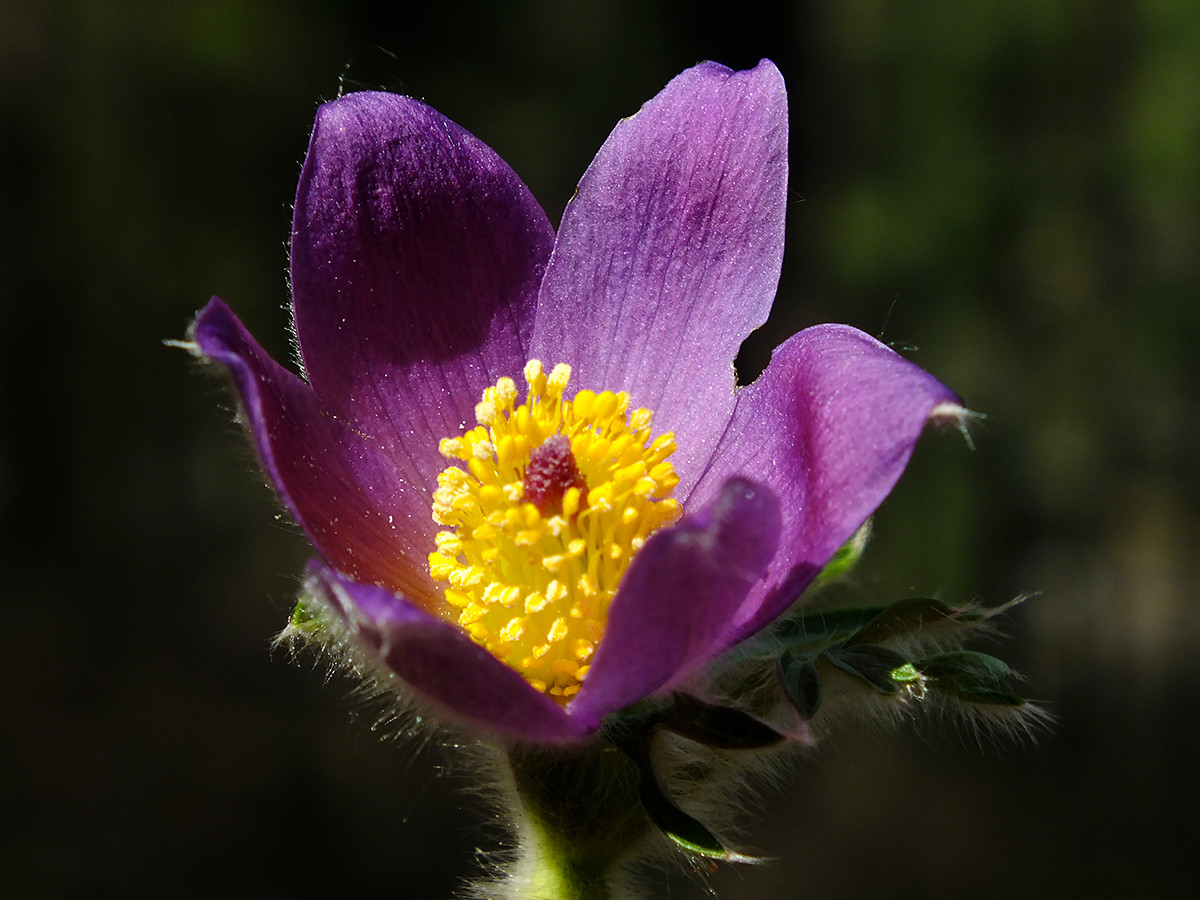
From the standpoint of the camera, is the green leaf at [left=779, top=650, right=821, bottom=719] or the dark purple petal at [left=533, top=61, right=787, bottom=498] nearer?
the green leaf at [left=779, top=650, right=821, bottom=719]

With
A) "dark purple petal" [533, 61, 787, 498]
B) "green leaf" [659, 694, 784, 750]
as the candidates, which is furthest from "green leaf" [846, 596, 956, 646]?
"dark purple petal" [533, 61, 787, 498]

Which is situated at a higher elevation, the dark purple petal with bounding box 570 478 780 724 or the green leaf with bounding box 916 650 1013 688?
the dark purple petal with bounding box 570 478 780 724

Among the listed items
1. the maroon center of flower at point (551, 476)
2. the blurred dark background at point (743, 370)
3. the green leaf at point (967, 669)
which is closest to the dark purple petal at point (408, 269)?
the maroon center of flower at point (551, 476)

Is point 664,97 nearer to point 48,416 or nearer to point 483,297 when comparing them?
point 483,297

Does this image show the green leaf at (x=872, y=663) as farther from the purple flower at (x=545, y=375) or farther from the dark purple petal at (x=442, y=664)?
the dark purple petal at (x=442, y=664)

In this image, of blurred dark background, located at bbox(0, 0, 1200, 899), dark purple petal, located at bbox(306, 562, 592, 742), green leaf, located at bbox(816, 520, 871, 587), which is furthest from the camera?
blurred dark background, located at bbox(0, 0, 1200, 899)

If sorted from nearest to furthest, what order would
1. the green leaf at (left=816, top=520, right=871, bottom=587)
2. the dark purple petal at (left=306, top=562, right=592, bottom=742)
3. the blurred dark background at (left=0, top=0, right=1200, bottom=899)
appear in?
1. the dark purple petal at (left=306, top=562, right=592, bottom=742)
2. the green leaf at (left=816, top=520, right=871, bottom=587)
3. the blurred dark background at (left=0, top=0, right=1200, bottom=899)

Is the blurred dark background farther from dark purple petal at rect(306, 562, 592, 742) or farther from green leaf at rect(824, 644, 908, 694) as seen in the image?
dark purple petal at rect(306, 562, 592, 742)

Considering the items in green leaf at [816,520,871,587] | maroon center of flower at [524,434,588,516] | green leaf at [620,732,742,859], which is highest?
maroon center of flower at [524,434,588,516]

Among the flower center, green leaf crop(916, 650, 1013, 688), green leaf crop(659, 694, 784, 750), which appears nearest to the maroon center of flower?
the flower center
